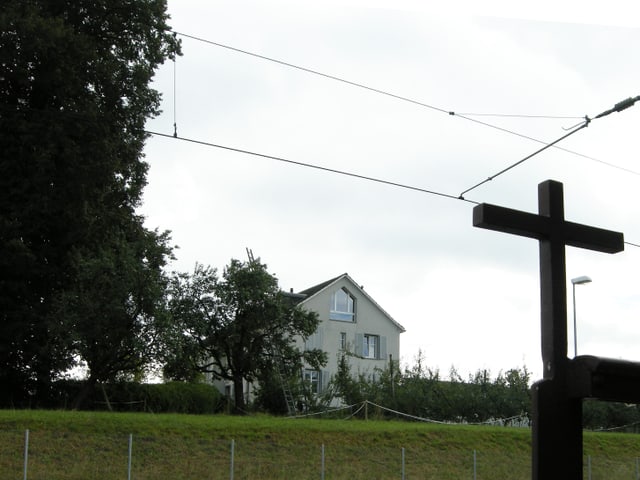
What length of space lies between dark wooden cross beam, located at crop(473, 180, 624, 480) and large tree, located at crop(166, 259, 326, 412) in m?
28.5

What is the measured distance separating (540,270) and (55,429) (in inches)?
700

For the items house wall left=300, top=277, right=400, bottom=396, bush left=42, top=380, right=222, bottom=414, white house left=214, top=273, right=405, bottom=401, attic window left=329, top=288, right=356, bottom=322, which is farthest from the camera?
attic window left=329, top=288, right=356, bottom=322

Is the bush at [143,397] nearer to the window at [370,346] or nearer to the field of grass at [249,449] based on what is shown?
the field of grass at [249,449]

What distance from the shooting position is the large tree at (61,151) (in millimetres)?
26938

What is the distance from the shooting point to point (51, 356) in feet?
91.5

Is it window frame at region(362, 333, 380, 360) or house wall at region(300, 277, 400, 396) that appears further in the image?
window frame at region(362, 333, 380, 360)

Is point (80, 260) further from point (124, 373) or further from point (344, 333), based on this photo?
point (344, 333)

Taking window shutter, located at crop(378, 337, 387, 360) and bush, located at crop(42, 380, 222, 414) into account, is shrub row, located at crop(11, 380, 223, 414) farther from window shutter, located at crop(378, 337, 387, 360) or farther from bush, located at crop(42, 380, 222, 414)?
window shutter, located at crop(378, 337, 387, 360)

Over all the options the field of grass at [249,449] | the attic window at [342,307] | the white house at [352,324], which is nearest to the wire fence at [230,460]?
the field of grass at [249,449]

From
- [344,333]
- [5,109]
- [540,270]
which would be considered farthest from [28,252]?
[344,333]

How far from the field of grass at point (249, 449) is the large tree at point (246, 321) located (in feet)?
21.8

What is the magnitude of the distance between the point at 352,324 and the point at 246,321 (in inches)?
869

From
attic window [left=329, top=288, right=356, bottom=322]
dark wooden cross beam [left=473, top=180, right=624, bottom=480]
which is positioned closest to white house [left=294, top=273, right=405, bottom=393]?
attic window [left=329, top=288, right=356, bottom=322]

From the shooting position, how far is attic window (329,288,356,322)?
179 ft
